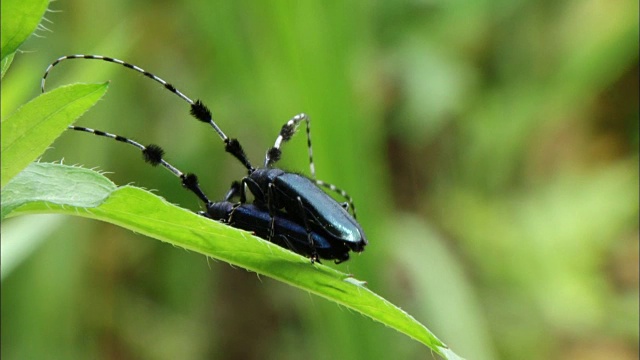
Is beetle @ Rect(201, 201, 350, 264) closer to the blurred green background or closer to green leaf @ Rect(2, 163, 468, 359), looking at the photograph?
green leaf @ Rect(2, 163, 468, 359)

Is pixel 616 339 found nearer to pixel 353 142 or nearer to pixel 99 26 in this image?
pixel 353 142

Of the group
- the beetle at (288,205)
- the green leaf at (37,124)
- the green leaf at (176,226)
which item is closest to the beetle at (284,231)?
the beetle at (288,205)

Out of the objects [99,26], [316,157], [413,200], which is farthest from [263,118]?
[413,200]

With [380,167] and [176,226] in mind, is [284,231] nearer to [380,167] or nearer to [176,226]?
[176,226]

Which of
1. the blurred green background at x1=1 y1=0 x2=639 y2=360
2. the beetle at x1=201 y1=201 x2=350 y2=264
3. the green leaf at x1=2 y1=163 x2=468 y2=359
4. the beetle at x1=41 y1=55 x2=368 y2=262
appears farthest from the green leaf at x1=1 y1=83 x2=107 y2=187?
the blurred green background at x1=1 y1=0 x2=639 y2=360

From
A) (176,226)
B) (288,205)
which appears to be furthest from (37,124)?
(288,205)
